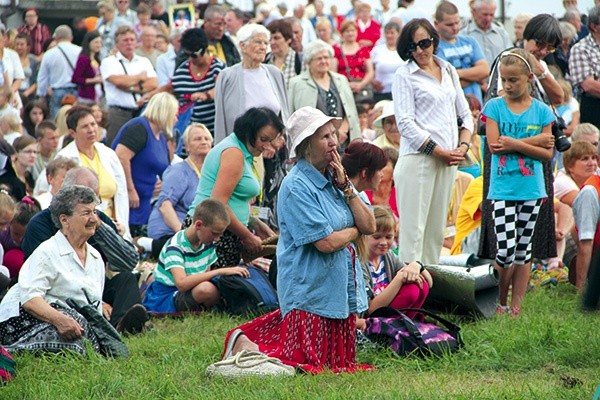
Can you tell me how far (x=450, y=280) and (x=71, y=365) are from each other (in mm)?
2757

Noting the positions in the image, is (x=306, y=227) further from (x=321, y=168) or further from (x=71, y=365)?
(x=71, y=365)

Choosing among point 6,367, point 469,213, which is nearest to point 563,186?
point 469,213

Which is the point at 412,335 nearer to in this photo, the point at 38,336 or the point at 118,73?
the point at 38,336

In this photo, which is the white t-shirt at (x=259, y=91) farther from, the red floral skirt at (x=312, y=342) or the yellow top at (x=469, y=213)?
the red floral skirt at (x=312, y=342)

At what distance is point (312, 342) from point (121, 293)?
220cm

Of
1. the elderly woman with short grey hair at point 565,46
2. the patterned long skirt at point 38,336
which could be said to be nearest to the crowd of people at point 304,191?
the patterned long skirt at point 38,336

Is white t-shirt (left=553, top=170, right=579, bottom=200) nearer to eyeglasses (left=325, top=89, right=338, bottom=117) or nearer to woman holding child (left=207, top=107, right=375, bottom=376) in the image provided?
eyeglasses (left=325, top=89, right=338, bottom=117)

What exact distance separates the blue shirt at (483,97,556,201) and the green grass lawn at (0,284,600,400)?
2.90ft

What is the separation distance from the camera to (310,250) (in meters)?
6.23

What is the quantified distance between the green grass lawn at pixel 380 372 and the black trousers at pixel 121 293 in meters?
0.35

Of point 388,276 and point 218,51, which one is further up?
point 218,51

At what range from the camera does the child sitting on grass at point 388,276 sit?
727cm

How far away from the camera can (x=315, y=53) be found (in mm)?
11391

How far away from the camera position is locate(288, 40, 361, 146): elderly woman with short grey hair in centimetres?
1140
